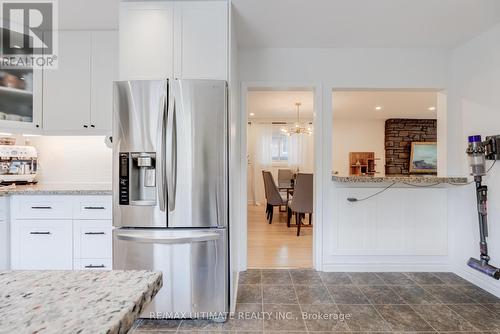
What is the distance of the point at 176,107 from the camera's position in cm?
188

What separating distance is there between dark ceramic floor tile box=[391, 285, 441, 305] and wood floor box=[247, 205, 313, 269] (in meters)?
0.94

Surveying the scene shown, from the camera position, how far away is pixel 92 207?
85.5 inches

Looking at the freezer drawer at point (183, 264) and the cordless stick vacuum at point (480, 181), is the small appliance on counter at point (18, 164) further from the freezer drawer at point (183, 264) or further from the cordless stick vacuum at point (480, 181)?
the cordless stick vacuum at point (480, 181)

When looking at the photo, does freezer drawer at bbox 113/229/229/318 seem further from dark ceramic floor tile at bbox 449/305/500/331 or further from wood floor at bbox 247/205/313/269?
dark ceramic floor tile at bbox 449/305/500/331

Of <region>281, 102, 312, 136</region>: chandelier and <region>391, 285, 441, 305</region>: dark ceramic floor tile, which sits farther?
<region>281, 102, 312, 136</region>: chandelier

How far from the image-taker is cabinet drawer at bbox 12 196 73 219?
7.13 feet

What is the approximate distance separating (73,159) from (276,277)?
2.54m

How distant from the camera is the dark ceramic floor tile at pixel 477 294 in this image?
2270 mm

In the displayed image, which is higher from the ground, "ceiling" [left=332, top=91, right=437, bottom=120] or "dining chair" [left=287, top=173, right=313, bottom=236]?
"ceiling" [left=332, top=91, right=437, bottom=120]

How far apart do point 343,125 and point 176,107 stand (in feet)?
21.2

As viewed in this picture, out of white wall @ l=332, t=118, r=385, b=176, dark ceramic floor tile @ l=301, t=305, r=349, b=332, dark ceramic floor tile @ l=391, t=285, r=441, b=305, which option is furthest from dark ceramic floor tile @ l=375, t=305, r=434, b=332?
white wall @ l=332, t=118, r=385, b=176

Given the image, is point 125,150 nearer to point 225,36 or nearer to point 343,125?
point 225,36

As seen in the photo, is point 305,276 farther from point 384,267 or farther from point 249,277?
point 384,267

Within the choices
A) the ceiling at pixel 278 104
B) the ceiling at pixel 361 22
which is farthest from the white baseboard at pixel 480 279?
the ceiling at pixel 278 104
